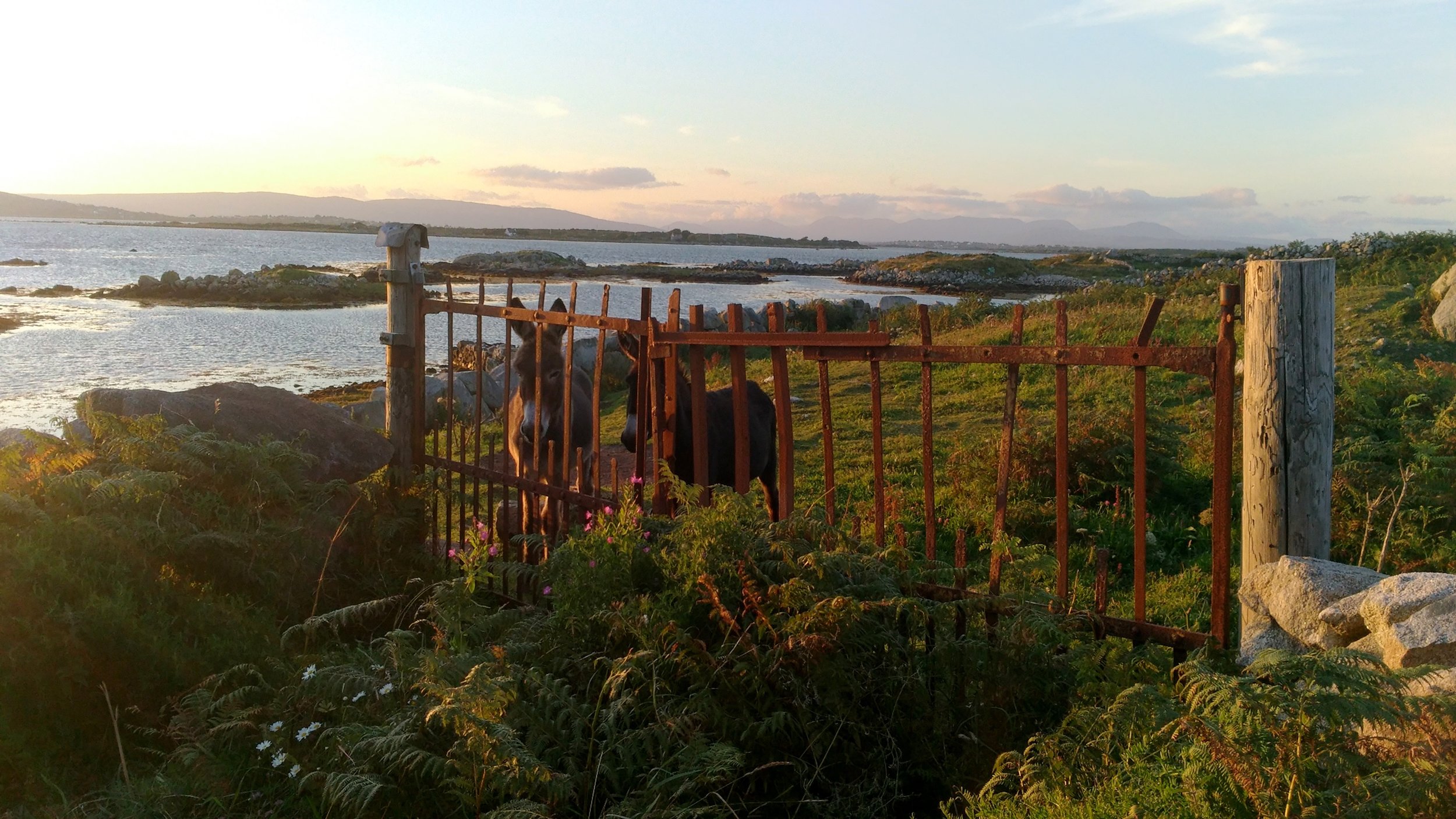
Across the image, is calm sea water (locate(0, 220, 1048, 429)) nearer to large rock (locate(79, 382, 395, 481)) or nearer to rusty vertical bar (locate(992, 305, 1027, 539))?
large rock (locate(79, 382, 395, 481))

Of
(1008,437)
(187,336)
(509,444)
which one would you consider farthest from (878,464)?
(187,336)

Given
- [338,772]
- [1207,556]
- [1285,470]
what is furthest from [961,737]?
[1207,556]

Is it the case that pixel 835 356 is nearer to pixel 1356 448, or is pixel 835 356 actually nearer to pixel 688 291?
pixel 1356 448

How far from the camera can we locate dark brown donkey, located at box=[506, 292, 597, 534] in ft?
21.6

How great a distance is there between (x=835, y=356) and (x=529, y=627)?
2110 millimetres

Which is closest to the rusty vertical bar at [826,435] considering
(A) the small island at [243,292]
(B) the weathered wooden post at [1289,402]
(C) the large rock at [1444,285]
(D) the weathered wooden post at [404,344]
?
(B) the weathered wooden post at [1289,402]

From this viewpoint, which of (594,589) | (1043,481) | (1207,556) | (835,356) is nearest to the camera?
(594,589)

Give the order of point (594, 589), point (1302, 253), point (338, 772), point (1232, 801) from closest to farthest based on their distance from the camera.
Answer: point (1232, 801), point (338, 772), point (594, 589), point (1302, 253)

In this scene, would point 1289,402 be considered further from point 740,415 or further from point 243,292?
point 243,292

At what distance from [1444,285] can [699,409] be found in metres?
14.6

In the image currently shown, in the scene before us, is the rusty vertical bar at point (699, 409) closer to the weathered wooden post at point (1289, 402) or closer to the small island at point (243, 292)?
the weathered wooden post at point (1289, 402)

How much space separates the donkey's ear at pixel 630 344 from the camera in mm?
6066

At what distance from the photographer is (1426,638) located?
313 centimetres

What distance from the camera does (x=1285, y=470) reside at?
11.8 feet
